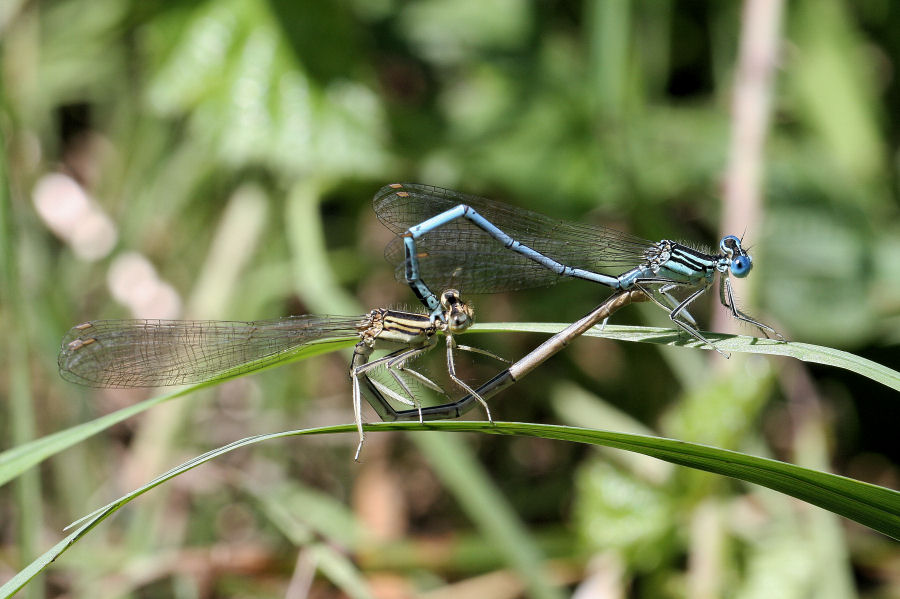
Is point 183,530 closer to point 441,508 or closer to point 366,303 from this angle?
point 441,508

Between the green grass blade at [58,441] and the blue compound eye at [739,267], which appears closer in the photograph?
the green grass blade at [58,441]

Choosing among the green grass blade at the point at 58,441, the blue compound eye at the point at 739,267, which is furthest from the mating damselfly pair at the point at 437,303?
the green grass blade at the point at 58,441

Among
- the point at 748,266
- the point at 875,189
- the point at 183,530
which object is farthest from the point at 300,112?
the point at 875,189

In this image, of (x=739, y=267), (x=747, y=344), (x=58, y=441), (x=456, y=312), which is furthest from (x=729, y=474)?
(x=58, y=441)

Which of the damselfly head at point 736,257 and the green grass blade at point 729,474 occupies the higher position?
the damselfly head at point 736,257

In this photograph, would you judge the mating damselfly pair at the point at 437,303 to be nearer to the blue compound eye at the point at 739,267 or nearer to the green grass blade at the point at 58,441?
the blue compound eye at the point at 739,267

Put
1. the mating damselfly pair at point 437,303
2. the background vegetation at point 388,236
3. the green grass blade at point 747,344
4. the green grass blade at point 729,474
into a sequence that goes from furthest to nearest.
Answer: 1. the background vegetation at point 388,236
2. the mating damselfly pair at point 437,303
3. the green grass blade at point 747,344
4. the green grass blade at point 729,474
